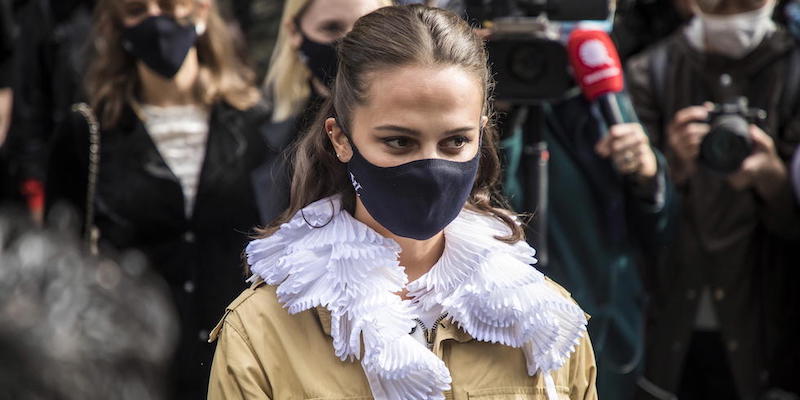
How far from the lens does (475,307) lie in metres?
2.68

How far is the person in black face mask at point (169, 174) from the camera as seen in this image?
14.3 feet

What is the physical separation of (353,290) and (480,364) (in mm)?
303

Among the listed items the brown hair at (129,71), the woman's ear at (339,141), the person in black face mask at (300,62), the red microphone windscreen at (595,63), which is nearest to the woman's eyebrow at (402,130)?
the woman's ear at (339,141)

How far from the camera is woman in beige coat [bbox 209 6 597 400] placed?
2.60m

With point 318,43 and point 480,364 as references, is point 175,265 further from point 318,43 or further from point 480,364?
point 480,364

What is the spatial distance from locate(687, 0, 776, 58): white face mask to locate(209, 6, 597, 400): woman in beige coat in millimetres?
2091

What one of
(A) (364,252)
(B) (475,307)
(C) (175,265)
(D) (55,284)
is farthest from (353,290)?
(C) (175,265)

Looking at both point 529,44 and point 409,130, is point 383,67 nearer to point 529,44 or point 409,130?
point 409,130

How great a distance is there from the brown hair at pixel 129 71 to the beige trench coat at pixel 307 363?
6.34 feet

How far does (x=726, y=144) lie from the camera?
171 inches

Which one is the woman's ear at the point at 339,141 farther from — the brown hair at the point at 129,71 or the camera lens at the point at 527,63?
the brown hair at the point at 129,71

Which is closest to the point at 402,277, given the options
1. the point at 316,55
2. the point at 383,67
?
the point at 383,67

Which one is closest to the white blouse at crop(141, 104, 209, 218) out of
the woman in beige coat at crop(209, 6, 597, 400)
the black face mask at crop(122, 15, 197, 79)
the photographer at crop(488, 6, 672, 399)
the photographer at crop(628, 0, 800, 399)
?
the black face mask at crop(122, 15, 197, 79)

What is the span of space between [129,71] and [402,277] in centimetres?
215
